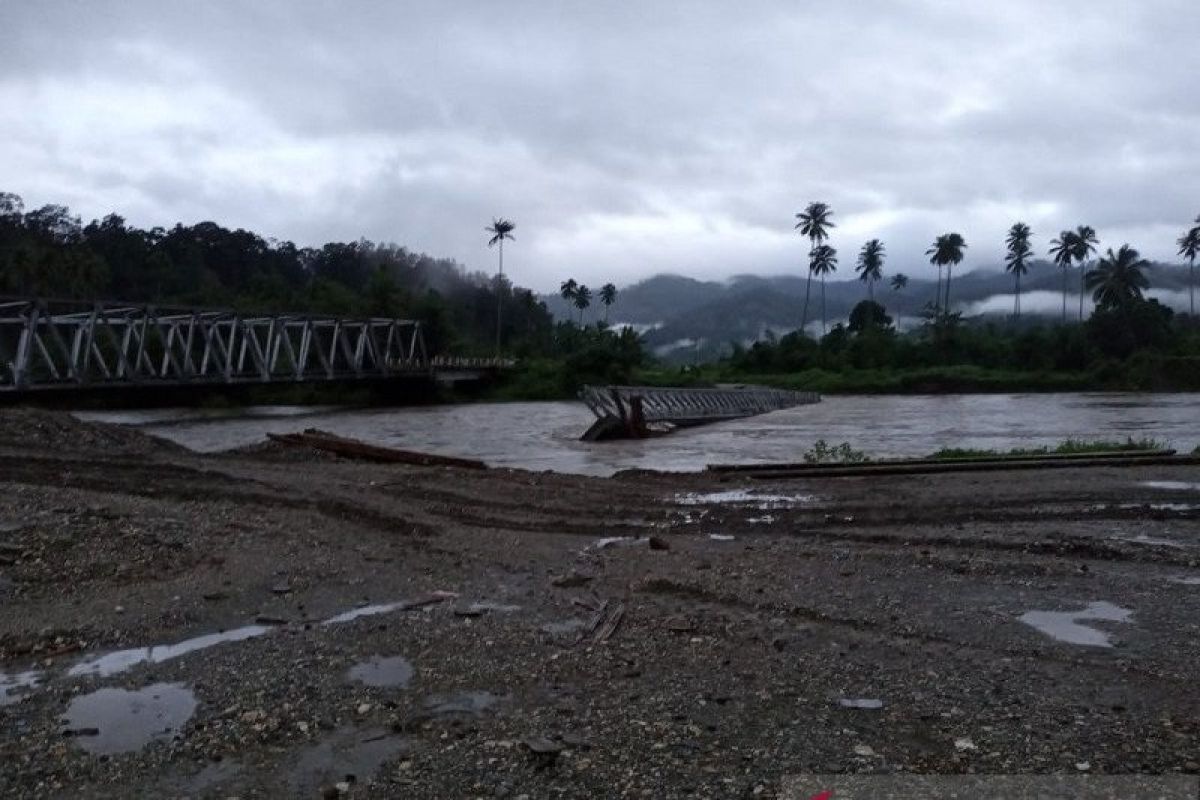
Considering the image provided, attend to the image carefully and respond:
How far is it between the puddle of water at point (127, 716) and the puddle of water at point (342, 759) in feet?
2.96

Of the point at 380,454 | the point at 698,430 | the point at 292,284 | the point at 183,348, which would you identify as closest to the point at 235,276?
the point at 292,284

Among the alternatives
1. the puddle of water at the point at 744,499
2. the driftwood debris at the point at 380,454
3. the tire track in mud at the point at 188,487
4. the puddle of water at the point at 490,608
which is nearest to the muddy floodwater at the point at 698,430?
the driftwood debris at the point at 380,454

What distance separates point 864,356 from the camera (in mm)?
110562

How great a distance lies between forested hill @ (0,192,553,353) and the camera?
86750 mm

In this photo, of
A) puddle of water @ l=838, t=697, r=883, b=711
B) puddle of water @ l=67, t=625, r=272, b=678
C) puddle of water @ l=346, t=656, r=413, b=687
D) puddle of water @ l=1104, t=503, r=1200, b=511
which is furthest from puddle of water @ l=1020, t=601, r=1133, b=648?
puddle of water @ l=1104, t=503, r=1200, b=511

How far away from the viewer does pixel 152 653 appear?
726 cm

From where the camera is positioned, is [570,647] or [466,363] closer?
[570,647]

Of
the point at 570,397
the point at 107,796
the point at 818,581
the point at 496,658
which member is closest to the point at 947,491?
the point at 818,581

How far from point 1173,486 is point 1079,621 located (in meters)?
9.86

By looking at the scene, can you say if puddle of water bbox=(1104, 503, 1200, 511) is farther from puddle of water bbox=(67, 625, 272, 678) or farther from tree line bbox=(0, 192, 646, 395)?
tree line bbox=(0, 192, 646, 395)

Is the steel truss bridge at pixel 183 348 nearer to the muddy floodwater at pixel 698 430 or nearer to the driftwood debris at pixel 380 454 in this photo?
the muddy floodwater at pixel 698 430

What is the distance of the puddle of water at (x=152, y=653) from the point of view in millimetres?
6859

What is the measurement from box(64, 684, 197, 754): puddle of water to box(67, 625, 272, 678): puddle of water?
0.50 metres

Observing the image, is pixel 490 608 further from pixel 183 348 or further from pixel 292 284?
pixel 292 284
